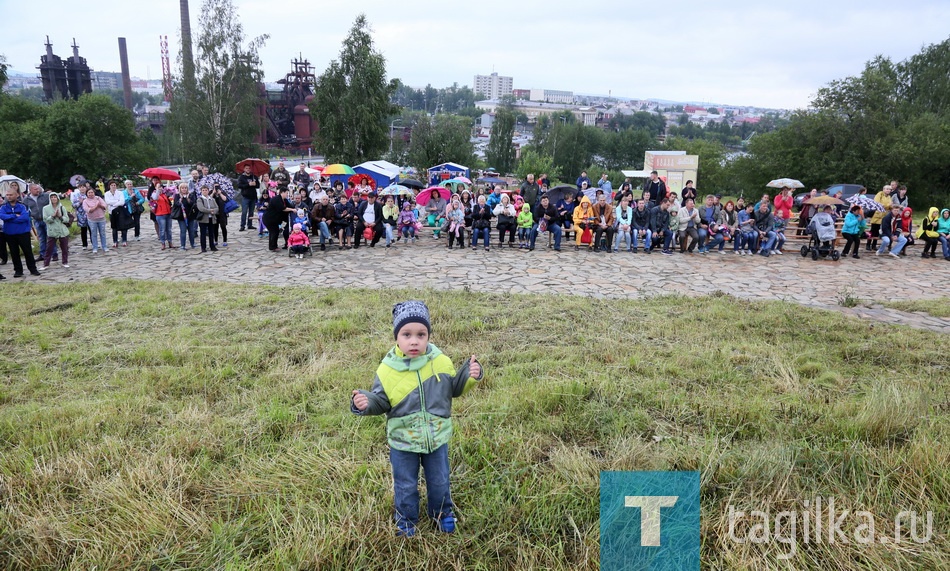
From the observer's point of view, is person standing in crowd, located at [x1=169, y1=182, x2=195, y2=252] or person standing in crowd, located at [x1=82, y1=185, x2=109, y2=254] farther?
person standing in crowd, located at [x1=169, y1=182, x2=195, y2=252]

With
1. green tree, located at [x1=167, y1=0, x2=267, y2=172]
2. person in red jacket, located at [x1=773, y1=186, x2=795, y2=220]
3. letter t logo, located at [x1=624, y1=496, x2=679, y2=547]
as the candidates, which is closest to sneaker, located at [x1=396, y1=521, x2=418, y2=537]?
letter t logo, located at [x1=624, y1=496, x2=679, y2=547]

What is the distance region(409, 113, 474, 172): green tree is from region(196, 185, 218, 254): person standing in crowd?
34056 millimetres

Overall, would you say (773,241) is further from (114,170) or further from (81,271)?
(114,170)

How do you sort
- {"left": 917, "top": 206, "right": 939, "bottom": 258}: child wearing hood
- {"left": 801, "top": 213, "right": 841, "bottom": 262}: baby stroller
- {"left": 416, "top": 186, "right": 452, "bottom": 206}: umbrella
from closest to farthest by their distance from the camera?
{"left": 801, "top": 213, "right": 841, "bottom": 262}: baby stroller < {"left": 917, "top": 206, "right": 939, "bottom": 258}: child wearing hood < {"left": 416, "top": 186, "right": 452, "bottom": 206}: umbrella

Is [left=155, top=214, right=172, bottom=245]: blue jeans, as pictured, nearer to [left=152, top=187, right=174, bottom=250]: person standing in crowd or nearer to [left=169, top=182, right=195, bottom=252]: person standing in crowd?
[left=152, top=187, right=174, bottom=250]: person standing in crowd

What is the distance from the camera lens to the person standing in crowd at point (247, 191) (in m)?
14.8

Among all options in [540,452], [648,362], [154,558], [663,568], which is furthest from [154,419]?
[648,362]

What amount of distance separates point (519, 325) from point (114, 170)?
40.0m

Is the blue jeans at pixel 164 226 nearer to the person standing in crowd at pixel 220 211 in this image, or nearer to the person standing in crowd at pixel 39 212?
A: the person standing in crowd at pixel 220 211

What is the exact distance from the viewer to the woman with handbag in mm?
10477

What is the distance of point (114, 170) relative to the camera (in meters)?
37.6

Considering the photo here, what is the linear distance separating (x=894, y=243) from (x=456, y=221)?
10565 millimetres

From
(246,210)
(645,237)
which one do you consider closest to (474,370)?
(645,237)

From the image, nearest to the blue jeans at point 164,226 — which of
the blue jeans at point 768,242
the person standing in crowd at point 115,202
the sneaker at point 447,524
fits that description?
the person standing in crowd at point 115,202
